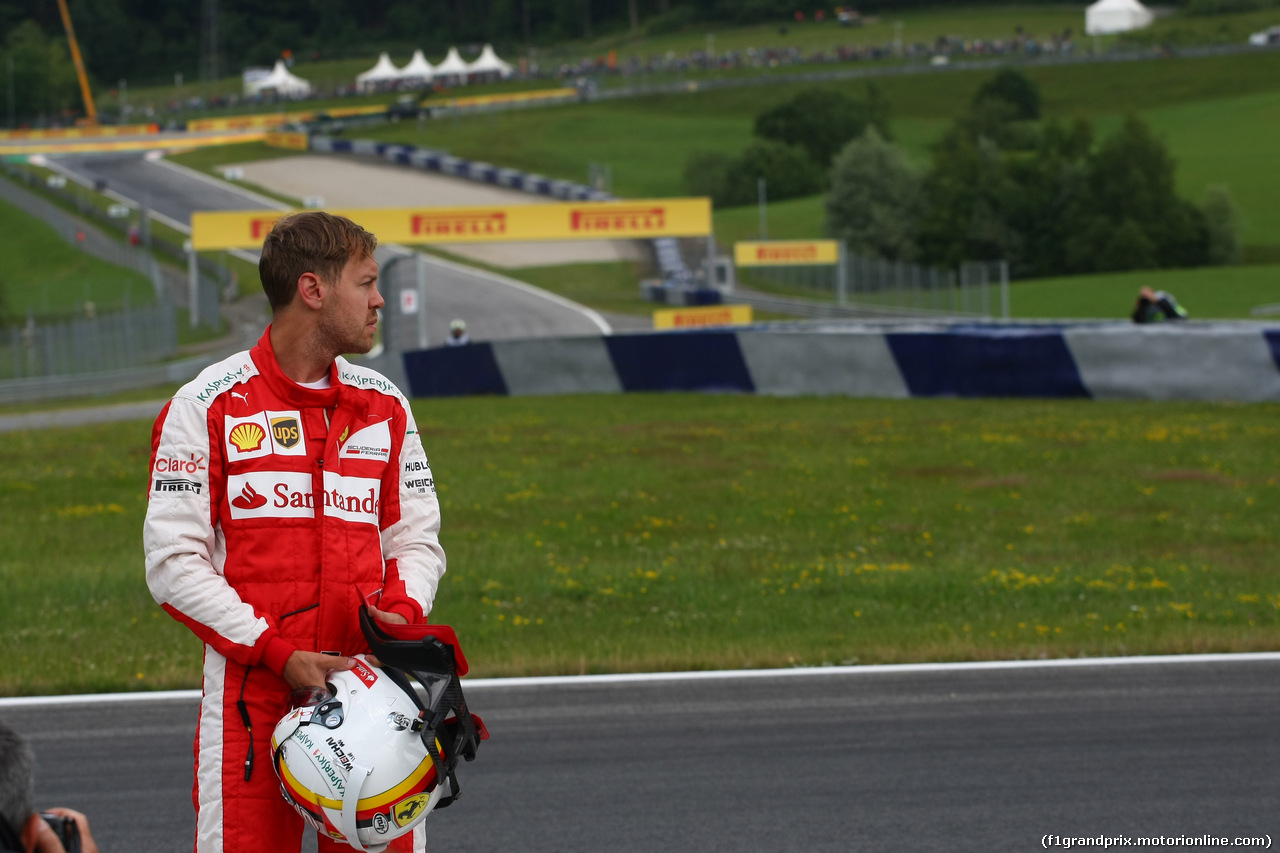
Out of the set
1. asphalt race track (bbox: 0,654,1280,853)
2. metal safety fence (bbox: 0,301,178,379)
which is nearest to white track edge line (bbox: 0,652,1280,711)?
asphalt race track (bbox: 0,654,1280,853)

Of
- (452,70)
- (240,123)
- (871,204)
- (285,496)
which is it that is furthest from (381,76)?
(285,496)

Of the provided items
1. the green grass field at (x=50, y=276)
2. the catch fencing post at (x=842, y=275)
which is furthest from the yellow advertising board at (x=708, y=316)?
the green grass field at (x=50, y=276)

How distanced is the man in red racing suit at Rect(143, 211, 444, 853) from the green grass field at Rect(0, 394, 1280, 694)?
Answer: 443cm

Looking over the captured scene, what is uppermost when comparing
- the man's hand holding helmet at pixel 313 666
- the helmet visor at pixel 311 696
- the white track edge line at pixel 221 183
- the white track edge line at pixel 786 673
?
the white track edge line at pixel 221 183

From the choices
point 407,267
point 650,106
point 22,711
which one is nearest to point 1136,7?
point 650,106

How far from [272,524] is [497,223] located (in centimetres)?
3050

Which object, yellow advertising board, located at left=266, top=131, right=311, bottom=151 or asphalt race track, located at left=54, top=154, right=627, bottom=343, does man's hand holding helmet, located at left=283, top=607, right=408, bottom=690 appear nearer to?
asphalt race track, located at left=54, top=154, right=627, bottom=343

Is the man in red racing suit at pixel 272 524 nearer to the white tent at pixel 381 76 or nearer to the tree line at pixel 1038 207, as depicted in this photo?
the tree line at pixel 1038 207

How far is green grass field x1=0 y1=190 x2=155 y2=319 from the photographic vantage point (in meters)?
48.5

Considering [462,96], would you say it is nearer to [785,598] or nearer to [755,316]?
[755,316]

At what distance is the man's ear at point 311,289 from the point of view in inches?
128

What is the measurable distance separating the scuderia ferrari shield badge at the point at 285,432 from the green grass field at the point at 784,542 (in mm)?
4511

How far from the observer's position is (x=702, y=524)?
12.3 meters

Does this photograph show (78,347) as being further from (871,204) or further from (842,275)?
(871,204)
